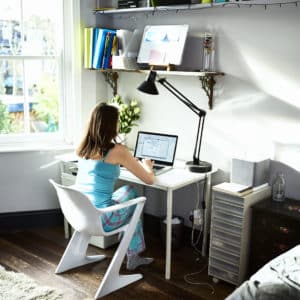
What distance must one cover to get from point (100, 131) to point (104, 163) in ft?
0.67

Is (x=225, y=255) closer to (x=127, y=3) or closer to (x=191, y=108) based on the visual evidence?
(x=191, y=108)

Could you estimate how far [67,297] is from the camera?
2881 mm

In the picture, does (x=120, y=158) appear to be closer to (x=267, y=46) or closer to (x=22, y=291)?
(x=22, y=291)

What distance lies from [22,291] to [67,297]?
0.29 meters

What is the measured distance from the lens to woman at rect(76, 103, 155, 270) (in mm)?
2902

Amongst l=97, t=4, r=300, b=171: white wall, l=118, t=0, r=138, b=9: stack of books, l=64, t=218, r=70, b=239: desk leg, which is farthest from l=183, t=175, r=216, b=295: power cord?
l=118, t=0, r=138, b=9: stack of books

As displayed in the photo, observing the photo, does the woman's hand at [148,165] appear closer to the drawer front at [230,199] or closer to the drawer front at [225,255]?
the drawer front at [230,199]

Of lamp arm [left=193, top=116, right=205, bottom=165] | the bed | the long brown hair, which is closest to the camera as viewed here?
the bed

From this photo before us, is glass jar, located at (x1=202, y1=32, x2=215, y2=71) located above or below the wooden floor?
above

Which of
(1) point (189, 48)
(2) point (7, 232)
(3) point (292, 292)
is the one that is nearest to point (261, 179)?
(1) point (189, 48)

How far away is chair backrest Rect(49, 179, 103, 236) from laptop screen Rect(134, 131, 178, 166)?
0.84 meters

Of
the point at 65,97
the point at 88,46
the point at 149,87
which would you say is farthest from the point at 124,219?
the point at 88,46

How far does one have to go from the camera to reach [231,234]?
118 inches

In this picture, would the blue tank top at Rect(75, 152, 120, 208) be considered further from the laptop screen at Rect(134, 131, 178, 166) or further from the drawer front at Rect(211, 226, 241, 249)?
the drawer front at Rect(211, 226, 241, 249)
